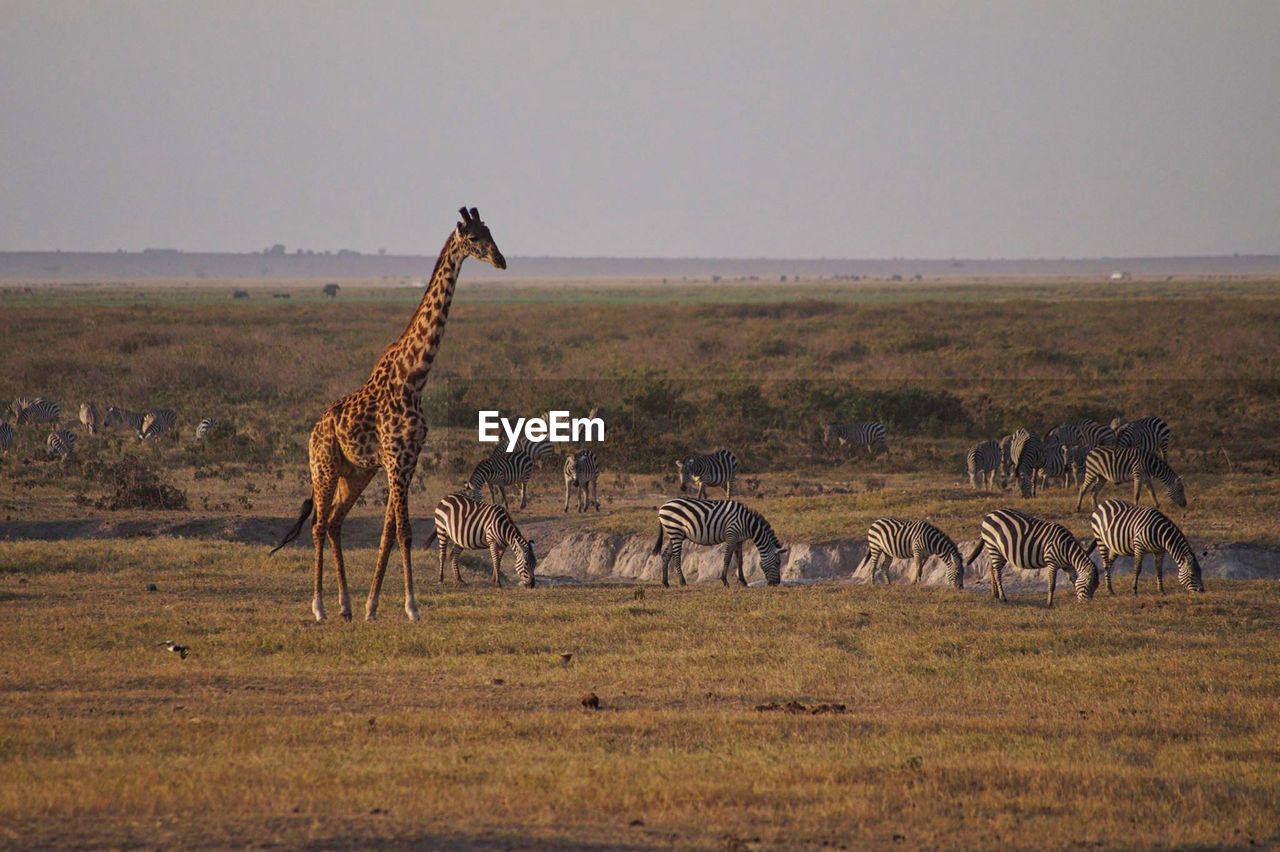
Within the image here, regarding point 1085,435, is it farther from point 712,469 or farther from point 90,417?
point 90,417

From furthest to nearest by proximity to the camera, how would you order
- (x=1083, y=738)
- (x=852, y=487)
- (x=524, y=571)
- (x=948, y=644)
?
(x=852, y=487) < (x=524, y=571) < (x=948, y=644) < (x=1083, y=738)

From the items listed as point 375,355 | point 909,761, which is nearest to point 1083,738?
point 909,761

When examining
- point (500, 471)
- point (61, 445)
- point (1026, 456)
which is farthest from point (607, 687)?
point (61, 445)

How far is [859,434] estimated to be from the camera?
3538 cm

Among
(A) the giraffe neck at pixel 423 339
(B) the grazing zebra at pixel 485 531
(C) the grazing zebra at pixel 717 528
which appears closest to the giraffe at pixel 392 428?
(A) the giraffe neck at pixel 423 339

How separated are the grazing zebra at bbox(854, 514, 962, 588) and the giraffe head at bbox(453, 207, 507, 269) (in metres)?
8.38

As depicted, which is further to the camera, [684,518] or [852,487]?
[852,487]

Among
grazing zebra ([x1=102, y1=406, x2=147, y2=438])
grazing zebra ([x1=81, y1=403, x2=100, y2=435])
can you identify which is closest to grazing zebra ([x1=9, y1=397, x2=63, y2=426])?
grazing zebra ([x1=81, y1=403, x2=100, y2=435])

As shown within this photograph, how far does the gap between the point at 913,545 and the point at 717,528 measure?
3.02 meters

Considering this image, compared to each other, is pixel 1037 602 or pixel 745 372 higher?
pixel 745 372

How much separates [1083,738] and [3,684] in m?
9.00

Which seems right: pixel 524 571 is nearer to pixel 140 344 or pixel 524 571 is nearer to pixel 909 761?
pixel 909 761

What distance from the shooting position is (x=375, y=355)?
57688 millimetres

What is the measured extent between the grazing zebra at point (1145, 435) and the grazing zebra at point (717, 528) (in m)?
12.9
